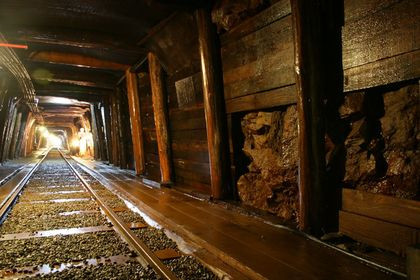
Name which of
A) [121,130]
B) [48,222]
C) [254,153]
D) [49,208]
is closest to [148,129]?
[121,130]

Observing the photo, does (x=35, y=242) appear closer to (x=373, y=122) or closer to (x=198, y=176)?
(x=198, y=176)

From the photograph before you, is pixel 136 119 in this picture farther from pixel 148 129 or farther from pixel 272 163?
pixel 272 163

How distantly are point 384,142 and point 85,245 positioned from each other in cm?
349

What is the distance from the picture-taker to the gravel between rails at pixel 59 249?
3.40 metres

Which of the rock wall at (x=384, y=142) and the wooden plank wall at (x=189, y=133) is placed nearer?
the rock wall at (x=384, y=142)

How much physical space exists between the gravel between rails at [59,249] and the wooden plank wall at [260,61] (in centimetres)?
265

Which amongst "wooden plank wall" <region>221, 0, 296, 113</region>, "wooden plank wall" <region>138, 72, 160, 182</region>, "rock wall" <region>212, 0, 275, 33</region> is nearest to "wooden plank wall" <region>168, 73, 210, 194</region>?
"wooden plank wall" <region>221, 0, 296, 113</region>

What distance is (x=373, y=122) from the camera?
340 cm

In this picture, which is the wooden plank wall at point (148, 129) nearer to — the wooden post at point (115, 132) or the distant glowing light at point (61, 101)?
the wooden post at point (115, 132)

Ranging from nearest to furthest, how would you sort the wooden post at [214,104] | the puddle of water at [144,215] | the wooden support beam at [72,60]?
the puddle of water at [144,215]
the wooden post at [214,104]
the wooden support beam at [72,60]

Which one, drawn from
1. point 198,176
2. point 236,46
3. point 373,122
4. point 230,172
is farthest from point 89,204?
point 373,122

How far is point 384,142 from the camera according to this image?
10.8 ft

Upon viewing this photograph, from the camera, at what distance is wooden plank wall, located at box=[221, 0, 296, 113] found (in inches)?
163

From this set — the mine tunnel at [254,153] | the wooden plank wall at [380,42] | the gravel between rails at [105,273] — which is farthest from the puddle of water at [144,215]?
the wooden plank wall at [380,42]
